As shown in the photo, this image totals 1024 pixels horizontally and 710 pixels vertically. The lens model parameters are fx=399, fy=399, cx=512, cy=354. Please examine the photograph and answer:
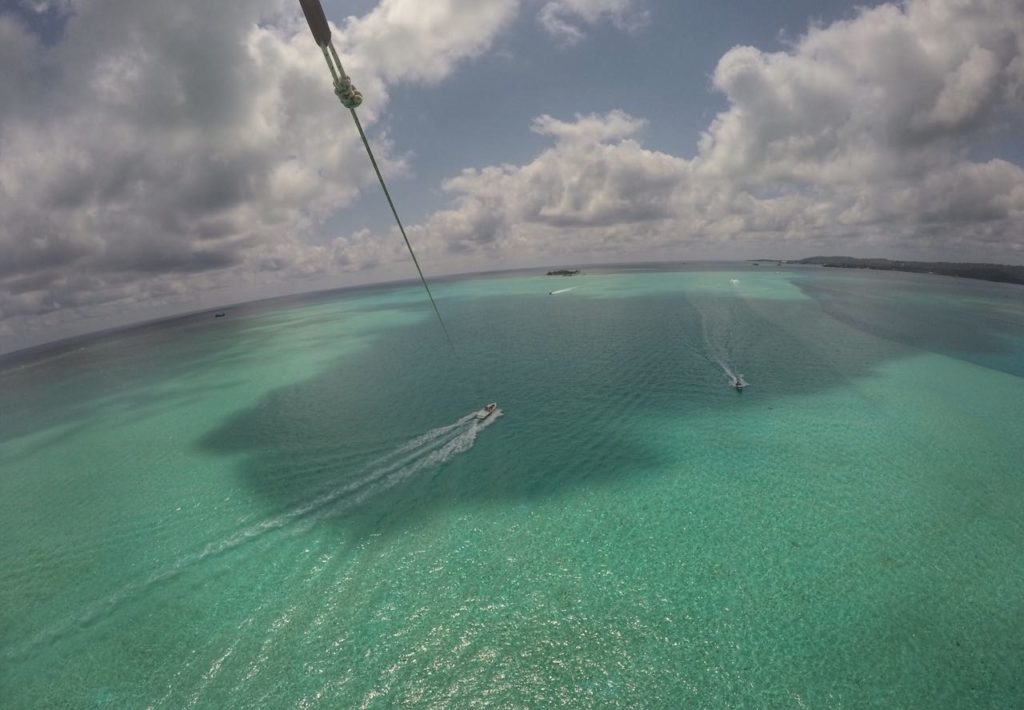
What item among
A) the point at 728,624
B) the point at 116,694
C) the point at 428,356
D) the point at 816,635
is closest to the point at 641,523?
the point at 728,624

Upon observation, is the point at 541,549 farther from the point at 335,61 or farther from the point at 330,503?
the point at 335,61

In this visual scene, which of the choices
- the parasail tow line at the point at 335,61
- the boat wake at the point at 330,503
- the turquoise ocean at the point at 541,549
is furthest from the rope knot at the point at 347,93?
the boat wake at the point at 330,503

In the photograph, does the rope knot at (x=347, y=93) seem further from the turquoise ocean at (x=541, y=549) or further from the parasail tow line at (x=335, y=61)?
the turquoise ocean at (x=541, y=549)

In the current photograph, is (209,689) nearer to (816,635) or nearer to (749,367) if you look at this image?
(816,635)

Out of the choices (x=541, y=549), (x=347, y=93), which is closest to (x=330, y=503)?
(x=541, y=549)

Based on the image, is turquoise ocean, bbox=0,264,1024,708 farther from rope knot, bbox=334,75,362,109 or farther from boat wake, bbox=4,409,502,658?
rope knot, bbox=334,75,362,109

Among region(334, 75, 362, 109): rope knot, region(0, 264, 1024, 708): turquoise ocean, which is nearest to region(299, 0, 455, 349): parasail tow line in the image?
region(334, 75, 362, 109): rope knot
